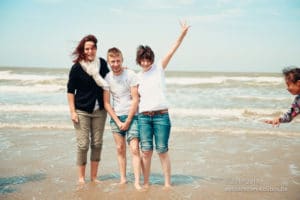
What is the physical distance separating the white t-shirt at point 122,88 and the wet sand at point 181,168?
1.14 metres

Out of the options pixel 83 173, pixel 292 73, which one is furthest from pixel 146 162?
pixel 292 73

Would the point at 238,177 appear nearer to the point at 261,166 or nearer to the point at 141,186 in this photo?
the point at 261,166

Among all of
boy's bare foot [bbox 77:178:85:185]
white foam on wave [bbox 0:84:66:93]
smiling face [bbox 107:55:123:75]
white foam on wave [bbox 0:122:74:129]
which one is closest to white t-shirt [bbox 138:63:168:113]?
smiling face [bbox 107:55:123:75]

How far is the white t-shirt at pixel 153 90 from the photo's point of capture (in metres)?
4.29

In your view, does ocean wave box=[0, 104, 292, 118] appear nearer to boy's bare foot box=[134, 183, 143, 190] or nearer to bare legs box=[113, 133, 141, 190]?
bare legs box=[113, 133, 141, 190]

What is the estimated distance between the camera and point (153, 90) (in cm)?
430

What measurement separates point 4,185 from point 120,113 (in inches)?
77.7

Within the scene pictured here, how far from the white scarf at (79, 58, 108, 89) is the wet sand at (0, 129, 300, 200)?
148 cm

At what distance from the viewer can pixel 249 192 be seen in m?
4.44

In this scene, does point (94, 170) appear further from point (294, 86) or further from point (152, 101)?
point (294, 86)

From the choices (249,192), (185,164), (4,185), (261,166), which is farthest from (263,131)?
(4,185)

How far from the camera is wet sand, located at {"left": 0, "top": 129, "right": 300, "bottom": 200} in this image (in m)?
4.41

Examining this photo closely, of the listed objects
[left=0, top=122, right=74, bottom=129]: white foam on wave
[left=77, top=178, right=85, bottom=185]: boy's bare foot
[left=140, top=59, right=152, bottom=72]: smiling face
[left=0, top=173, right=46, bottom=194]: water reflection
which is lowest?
[left=0, top=173, right=46, bottom=194]: water reflection

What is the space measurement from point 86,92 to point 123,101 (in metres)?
0.54
